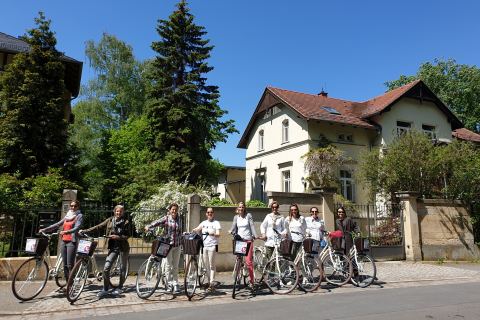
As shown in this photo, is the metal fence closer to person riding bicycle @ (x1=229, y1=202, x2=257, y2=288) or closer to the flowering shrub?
person riding bicycle @ (x1=229, y1=202, x2=257, y2=288)

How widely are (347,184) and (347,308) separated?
17.8 metres

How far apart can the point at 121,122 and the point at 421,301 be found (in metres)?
32.2

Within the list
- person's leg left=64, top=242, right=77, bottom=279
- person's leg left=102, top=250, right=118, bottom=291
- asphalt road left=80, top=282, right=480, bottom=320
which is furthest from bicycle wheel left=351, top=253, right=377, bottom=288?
person's leg left=64, top=242, right=77, bottom=279

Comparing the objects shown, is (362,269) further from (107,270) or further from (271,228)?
(107,270)

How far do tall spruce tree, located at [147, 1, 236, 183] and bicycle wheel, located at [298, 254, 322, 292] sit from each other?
12821 mm

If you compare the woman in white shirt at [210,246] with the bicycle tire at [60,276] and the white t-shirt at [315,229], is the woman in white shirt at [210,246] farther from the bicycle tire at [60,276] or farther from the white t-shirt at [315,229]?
the bicycle tire at [60,276]

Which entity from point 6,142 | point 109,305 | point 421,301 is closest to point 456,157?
point 421,301

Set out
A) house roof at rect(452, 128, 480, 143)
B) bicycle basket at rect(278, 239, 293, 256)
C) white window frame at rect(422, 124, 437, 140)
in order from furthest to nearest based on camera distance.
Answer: house roof at rect(452, 128, 480, 143)
white window frame at rect(422, 124, 437, 140)
bicycle basket at rect(278, 239, 293, 256)

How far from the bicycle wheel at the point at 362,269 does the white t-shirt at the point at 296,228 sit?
4.61ft

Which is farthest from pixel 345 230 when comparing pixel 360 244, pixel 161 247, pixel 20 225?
pixel 20 225

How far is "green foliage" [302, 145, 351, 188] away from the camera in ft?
72.4

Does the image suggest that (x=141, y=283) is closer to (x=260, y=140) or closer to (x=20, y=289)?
(x=20, y=289)

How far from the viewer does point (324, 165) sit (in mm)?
22312

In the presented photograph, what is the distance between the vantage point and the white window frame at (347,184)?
23.9 meters
